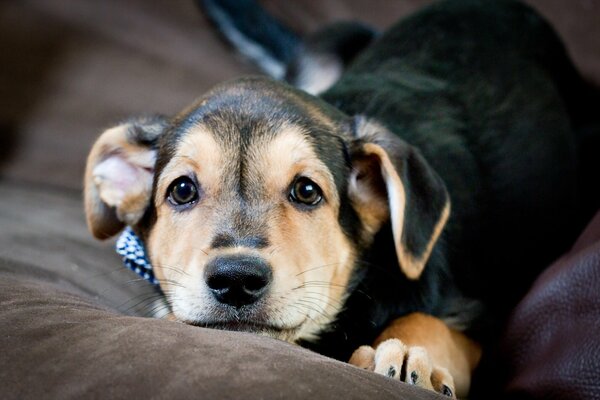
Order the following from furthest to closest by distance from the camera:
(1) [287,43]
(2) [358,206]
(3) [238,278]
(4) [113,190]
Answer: (1) [287,43] < (4) [113,190] < (2) [358,206] < (3) [238,278]

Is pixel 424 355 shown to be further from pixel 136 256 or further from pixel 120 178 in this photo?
pixel 120 178

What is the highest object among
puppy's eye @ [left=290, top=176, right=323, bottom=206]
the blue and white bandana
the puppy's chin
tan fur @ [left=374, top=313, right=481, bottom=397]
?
puppy's eye @ [left=290, top=176, right=323, bottom=206]

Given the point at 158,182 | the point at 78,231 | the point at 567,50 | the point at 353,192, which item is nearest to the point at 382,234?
the point at 353,192

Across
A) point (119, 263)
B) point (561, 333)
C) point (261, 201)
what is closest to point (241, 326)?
point (261, 201)

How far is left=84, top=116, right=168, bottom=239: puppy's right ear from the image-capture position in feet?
8.11

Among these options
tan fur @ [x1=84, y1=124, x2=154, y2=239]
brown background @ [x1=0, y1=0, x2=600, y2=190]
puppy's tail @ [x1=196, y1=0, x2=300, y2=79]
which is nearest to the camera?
tan fur @ [x1=84, y1=124, x2=154, y2=239]

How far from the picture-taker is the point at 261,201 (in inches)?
83.2

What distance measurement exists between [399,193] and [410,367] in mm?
530

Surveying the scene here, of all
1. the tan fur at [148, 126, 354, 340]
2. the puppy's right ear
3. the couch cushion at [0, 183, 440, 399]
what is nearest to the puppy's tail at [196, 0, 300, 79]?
the puppy's right ear

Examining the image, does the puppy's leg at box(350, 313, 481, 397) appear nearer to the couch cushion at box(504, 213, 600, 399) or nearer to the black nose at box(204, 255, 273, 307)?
the couch cushion at box(504, 213, 600, 399)

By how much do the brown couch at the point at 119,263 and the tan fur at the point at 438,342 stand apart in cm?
14

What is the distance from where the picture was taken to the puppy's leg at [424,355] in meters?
1.85

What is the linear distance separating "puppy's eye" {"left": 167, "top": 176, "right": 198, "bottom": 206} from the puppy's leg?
0.63 m

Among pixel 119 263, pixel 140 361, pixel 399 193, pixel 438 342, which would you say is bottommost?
pixel 119 263
